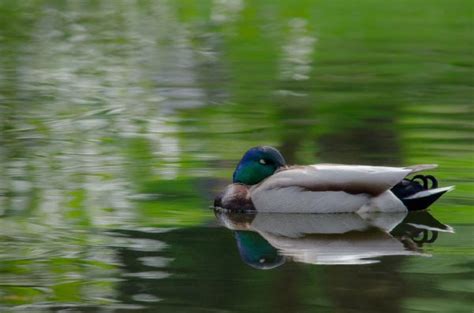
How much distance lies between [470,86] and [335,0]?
9385 mm

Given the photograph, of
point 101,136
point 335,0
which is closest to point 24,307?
point 101,136

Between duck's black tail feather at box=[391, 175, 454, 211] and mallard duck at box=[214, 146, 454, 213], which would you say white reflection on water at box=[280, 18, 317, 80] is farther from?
duck's black tail feather at box=[391, 175, 454, 211]

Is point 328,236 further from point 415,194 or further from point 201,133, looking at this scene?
point 201,133

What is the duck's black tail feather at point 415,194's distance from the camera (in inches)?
429

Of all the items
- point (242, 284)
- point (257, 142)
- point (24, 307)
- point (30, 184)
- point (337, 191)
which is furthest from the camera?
point (257, 142)

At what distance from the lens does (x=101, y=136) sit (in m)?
14.0

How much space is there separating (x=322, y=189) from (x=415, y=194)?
25.5 inches

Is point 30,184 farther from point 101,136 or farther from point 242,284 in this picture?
point 242,284

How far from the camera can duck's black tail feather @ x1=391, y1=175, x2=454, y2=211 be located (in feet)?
35.8

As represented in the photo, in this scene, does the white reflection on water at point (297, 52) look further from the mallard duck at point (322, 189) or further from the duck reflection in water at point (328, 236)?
the duck reflection in water at point (328, 236)

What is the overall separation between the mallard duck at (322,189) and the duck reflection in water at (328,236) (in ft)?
0.20

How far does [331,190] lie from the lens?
10844 millimetres

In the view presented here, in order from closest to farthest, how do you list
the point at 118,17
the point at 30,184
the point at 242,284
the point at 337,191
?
→ 1. the point at 242,284
2. the point at 337,191
3. the point at 30,184
4. the point at 118,17

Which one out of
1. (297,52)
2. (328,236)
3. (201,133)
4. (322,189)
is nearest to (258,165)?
(322,189)
